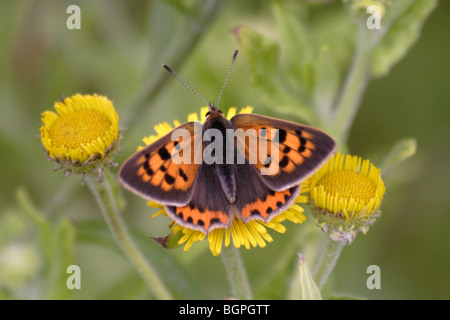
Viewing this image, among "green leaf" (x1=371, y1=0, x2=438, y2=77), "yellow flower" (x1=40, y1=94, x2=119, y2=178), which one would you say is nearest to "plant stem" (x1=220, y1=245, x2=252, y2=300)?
"yellow flower" (x1=40, y1=94, x2=119, y2=178)

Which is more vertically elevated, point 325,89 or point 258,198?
point 325,89

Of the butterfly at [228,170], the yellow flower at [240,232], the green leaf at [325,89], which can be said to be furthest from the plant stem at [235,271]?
the green leaf at [325,89]

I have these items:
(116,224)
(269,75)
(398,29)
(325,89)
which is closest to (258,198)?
(116,224)

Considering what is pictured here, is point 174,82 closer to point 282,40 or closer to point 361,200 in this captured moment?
point 282,40

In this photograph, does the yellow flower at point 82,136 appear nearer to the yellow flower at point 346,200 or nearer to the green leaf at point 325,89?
the yellow flower at point 346,200

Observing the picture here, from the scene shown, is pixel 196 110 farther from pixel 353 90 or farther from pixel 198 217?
pixel 198 217

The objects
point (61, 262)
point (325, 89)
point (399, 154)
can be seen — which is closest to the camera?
point (399, 154)
